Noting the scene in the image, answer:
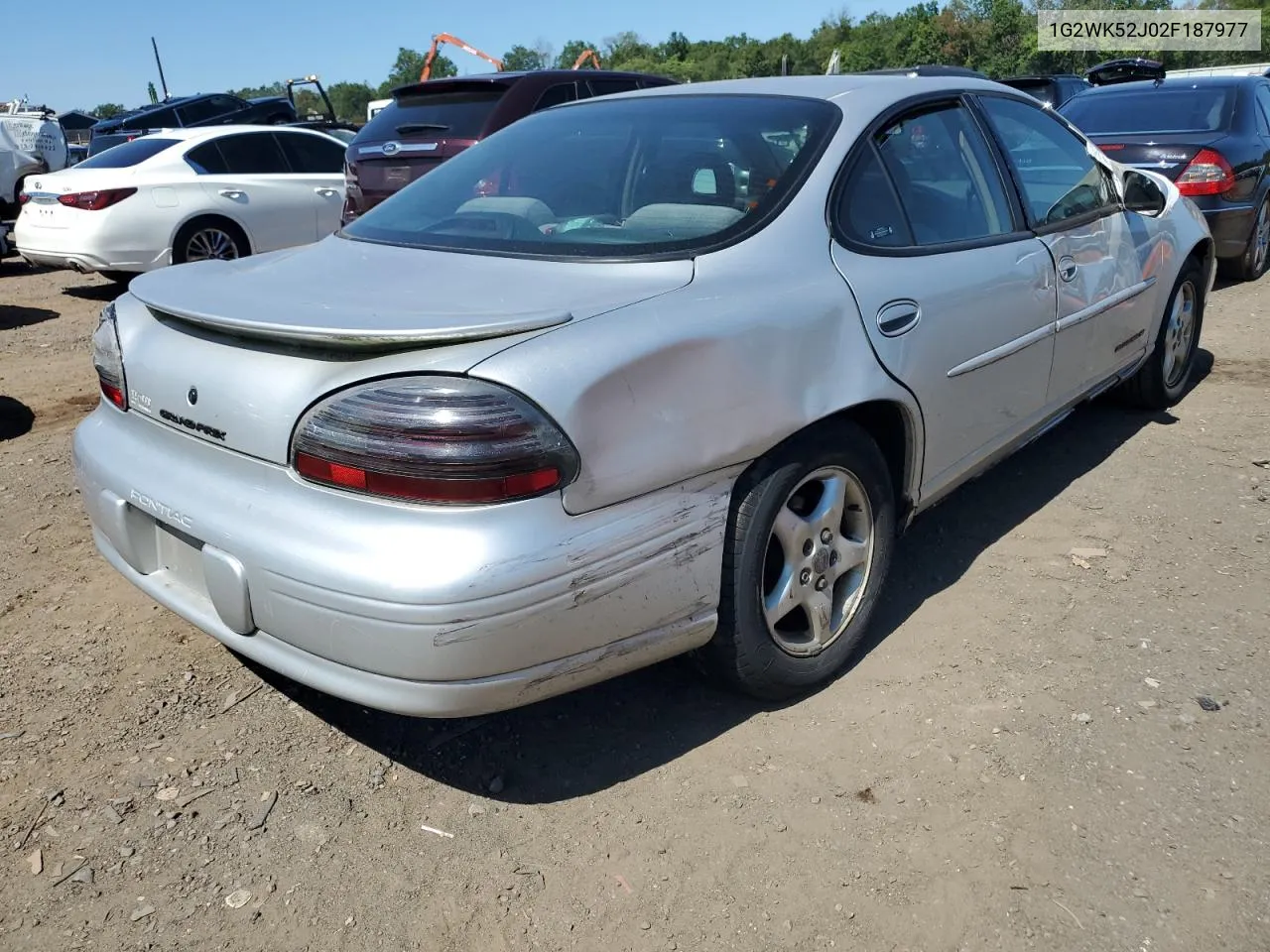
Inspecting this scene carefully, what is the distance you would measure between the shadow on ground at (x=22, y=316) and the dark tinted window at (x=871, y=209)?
710cm

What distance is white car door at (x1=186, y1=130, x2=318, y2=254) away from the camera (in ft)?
29.1

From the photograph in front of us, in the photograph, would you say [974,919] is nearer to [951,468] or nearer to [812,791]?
[812,791]

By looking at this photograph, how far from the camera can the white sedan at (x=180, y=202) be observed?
8.46 meters

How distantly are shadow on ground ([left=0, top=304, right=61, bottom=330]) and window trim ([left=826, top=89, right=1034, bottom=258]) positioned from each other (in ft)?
23.1

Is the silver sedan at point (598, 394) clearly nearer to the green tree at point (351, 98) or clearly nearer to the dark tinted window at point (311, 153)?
the dark tinted window at point (311, 153)

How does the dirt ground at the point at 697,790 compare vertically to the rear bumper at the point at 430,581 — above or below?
below

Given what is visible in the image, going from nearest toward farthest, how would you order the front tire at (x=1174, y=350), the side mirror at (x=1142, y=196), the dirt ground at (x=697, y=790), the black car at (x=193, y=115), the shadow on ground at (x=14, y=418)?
the dirt ground at (x=697, y=790) → the side mirror at (x=1142, y=196) → the front tire at (x=1174, y=350) → the shadow on ground at (x=14, y=418) → the black car at (x=193, y=115)

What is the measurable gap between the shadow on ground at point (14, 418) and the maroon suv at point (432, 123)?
282 cm

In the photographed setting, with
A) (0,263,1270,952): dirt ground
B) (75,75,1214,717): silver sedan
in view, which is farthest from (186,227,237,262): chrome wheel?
(75,75,1214,717): silver sedan

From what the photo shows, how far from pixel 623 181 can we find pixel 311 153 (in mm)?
7714

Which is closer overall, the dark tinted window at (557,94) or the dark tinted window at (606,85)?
the dark tinted window at (557,94)

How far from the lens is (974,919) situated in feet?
6.82

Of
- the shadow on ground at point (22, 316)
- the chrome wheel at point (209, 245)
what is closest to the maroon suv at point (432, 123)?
the chrome wheel at point (209, 245)

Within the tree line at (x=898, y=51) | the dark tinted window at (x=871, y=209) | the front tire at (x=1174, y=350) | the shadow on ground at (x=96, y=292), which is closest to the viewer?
the dark tinted window at (x=871, y=209)
